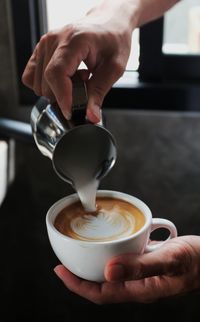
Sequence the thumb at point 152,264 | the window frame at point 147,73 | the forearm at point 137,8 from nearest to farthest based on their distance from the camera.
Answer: the thumb at point 152,264 → the forearm at point 137,8 → the window frame at point 147,73

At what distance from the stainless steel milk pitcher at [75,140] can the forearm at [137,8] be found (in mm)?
197

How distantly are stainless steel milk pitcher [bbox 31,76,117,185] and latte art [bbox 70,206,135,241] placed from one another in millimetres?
68

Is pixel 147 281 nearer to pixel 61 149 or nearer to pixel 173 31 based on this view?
pixel 61 149

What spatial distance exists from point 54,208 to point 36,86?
0.64ft

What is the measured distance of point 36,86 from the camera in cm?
70

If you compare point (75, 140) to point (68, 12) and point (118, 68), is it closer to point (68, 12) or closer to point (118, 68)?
point (118, 68)

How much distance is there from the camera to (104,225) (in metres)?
0.67

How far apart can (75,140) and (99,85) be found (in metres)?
0.09

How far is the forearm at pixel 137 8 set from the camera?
76 cm

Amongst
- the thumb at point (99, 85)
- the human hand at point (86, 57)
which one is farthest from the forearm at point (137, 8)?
the thumb at point (99, 85)

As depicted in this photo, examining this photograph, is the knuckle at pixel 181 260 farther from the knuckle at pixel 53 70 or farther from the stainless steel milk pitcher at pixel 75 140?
the knuckle at pixel 53 70

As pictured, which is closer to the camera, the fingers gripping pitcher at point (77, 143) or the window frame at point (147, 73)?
the fingers gripping pitcher at point (77, 143)

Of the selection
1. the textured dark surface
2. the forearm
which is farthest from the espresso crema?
the textured dark surface

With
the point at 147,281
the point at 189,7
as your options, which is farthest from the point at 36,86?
the point at 189,7
